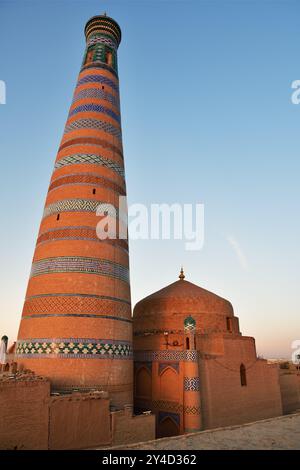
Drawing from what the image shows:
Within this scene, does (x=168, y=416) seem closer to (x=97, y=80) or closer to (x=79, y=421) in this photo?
(x=79, y=421)

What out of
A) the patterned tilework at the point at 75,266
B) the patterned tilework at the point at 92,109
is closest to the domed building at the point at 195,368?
the patterned tilework at the point at 75,266

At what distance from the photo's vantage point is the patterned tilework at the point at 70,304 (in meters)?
11.0

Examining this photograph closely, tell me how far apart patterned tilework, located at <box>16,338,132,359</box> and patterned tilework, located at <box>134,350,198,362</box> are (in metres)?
3.63

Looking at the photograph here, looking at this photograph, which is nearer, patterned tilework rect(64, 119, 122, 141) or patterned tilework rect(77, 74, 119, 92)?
patterned tilework rect(64, 119, 122, 141)

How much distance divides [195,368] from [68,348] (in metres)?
5.43

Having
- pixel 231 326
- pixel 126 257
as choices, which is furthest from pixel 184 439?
pixel 231 326

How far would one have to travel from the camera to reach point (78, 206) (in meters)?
12.6

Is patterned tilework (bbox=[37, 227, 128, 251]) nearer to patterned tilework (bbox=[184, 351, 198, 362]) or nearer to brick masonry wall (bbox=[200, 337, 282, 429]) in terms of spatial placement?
patterned tilework (bbox=[184, 351, 198, 362])

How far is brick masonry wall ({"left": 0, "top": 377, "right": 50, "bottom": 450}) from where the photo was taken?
791 cm

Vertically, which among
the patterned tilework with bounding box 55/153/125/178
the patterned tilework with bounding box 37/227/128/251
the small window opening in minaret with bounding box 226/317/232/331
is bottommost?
the small window opening in minaret with bounding box 226/317/232/331

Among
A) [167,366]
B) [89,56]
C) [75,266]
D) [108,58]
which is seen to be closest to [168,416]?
[167,366]

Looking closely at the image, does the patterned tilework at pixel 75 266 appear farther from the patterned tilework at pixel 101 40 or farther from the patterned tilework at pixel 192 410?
the patterned tilework at pixel 101 40

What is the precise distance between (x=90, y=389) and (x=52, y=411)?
182 centimetres

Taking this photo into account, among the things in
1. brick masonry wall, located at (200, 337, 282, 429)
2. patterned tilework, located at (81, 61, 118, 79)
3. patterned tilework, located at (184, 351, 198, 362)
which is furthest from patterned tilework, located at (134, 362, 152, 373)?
patterned tilework, located at (81, 61, 118, 79)
